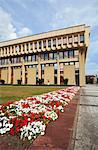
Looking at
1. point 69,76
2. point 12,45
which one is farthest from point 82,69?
point 12,45

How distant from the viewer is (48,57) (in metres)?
49.4

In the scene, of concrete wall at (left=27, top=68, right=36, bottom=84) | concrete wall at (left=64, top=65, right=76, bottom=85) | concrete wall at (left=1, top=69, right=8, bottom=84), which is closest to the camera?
concrete wall at (left=64, top=65, right=76, bottom=85)

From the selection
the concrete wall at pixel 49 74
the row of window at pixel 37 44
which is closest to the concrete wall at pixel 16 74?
the row of window at pixel 37 44

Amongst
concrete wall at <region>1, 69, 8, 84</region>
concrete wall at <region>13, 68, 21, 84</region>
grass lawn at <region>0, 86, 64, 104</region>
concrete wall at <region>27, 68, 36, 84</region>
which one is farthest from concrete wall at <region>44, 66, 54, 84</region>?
grass lawn at <region>0, 86, 64, 104</region>

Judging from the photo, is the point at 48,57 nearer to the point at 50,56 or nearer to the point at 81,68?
the point at 50,56

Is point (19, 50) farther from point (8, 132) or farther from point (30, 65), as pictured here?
point (8, 132)

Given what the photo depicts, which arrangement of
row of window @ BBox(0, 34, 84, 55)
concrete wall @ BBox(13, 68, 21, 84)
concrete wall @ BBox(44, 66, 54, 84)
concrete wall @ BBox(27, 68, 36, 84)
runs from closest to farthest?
row of window @ BBox(0, 34, 84, 55), concrete wall @ BBox(44, 66, 54, 84), concrete wall @ BBox(27, 68, 36, 84), concrete wall @ BBox(13, 68, 21, 84)

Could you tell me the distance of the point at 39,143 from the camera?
330 cm

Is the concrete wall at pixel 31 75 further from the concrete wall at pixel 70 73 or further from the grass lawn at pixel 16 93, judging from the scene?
the grass lawn at pixel 16 93

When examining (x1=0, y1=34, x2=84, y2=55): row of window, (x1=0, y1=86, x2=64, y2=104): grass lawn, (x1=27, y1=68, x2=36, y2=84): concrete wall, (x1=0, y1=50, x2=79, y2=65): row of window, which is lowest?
(x1=0, y1=86, x2=64, y2=104): grass lawn

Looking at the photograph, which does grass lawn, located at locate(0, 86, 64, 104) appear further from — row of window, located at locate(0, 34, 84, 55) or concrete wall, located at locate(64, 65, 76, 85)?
row of window, located at locate(0, 34, 84, 55)

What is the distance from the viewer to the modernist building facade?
44.2 meters

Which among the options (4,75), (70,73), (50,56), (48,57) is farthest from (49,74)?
(4,75)

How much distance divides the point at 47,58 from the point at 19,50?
11472 mm
